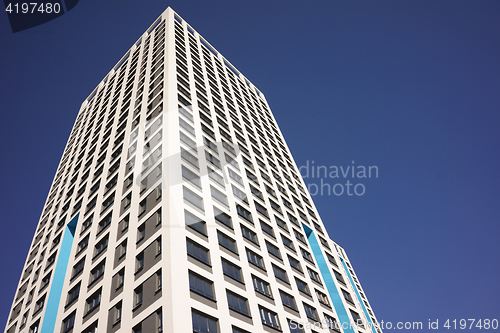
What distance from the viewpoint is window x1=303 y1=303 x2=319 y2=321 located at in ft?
110

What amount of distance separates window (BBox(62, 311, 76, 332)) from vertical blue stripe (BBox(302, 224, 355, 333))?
25.0 m

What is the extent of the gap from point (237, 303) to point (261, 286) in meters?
4.51

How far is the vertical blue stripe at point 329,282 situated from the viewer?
38969mm

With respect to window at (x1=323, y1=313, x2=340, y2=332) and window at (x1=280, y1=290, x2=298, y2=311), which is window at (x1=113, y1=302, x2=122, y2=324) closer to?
window at (x1=280, y1=290, x2=298, y2=311)

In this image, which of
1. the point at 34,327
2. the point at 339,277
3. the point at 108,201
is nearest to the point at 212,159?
the point at 108,201

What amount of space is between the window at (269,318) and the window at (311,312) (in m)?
5.17

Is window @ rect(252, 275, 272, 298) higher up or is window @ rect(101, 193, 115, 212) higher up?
window @ rect(101, 193, 115, 212)

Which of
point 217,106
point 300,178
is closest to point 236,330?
point 217,106

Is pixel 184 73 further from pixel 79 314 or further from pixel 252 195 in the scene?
pixel 79 314

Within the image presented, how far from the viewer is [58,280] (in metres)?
36.8

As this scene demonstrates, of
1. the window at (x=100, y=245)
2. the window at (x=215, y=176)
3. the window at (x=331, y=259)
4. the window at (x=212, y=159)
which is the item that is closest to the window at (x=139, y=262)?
the window at (x=100, y=245)

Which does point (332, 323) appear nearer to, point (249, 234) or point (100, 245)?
point (249, 234)

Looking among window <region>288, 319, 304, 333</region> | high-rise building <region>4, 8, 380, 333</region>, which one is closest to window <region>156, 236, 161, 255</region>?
high-rise building <region>4, 8, 380, 333</region>

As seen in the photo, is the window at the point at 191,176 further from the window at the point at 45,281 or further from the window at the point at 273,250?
the window at the point at 45,281
